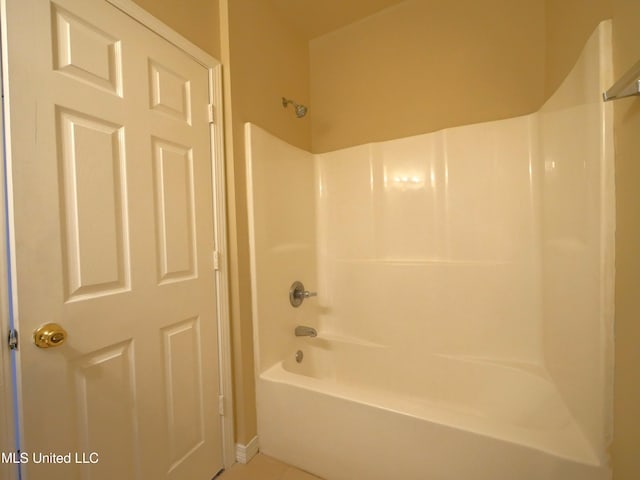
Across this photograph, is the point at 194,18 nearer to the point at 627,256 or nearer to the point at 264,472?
the point at 627,256

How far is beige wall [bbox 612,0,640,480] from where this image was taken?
0.70 metres

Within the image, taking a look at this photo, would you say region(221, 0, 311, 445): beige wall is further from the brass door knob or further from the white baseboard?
the brass door knob

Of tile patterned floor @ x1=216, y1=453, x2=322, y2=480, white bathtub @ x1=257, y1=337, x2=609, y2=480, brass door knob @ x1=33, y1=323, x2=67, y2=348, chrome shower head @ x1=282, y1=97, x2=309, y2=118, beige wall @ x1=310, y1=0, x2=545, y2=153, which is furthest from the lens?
chrome shower head @ x1=282, y1=97, x2=309, y2=118

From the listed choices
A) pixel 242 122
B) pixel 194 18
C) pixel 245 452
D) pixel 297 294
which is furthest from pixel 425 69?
pixel 245 452

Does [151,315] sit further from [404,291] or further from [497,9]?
[497,9]

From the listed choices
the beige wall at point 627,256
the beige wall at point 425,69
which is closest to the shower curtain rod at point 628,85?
the beige wall at point 627,256

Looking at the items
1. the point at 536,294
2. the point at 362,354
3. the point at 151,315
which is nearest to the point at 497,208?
the point at 536,294

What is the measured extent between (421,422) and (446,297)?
30.9 inches

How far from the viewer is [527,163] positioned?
1421mm

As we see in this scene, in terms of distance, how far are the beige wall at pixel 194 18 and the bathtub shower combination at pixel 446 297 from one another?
423 mm

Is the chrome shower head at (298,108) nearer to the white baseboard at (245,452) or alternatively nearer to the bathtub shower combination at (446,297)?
the bathtub shower combination at (446,297)

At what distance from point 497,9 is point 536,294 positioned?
1.67 m

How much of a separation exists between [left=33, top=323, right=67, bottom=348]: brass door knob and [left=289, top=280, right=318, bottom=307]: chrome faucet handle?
1.08 metres

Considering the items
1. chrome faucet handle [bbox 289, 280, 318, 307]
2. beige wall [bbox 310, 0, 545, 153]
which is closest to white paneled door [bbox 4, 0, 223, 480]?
chrome faucet handle [bbox 289, 280, 318, 307]
